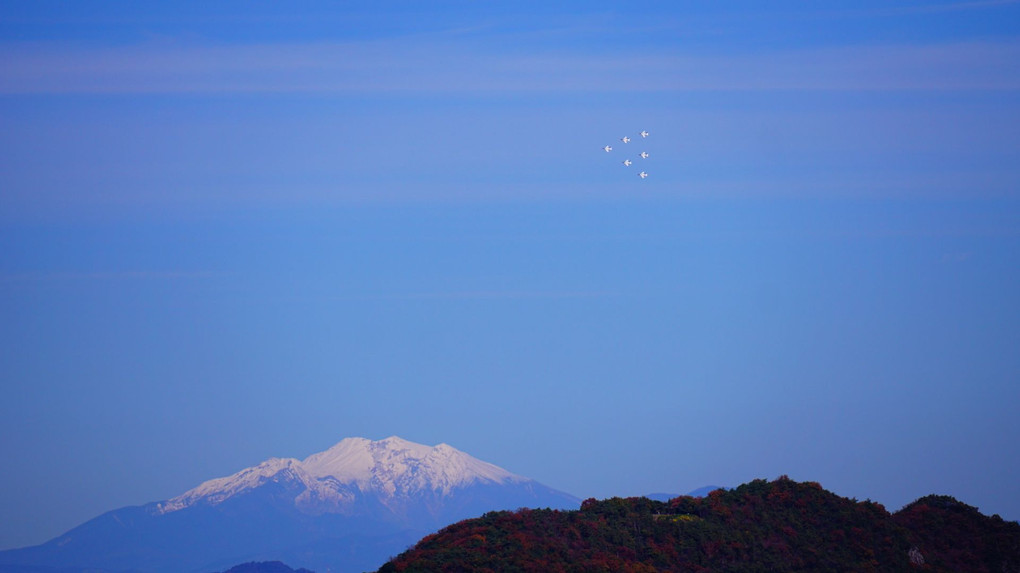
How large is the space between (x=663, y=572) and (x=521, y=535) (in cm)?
830

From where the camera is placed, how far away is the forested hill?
6688 centimetres

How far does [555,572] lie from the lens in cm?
6431

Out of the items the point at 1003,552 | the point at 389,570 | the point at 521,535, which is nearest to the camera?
the point at 389,570

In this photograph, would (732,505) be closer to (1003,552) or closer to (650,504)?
(650,504)

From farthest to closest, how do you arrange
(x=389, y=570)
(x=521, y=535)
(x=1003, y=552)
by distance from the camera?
1. (x=1003, y=552)
2. (x=521, y=535)
3. (x=389, y=570)

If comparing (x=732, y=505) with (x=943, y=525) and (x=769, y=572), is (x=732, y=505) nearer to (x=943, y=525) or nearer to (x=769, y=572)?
(x=769, y=572)

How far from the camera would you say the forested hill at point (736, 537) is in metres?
66.9

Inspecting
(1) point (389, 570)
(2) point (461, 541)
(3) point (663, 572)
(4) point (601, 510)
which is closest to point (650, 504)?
(4) point (601, 510)

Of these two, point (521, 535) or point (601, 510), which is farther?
point (601, 510)

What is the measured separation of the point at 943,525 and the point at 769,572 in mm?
15672

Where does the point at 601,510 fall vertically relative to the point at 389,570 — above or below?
above

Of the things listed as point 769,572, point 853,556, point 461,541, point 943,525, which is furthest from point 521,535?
point 943,525

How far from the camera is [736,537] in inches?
2798

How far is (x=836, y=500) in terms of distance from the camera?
7638cm
